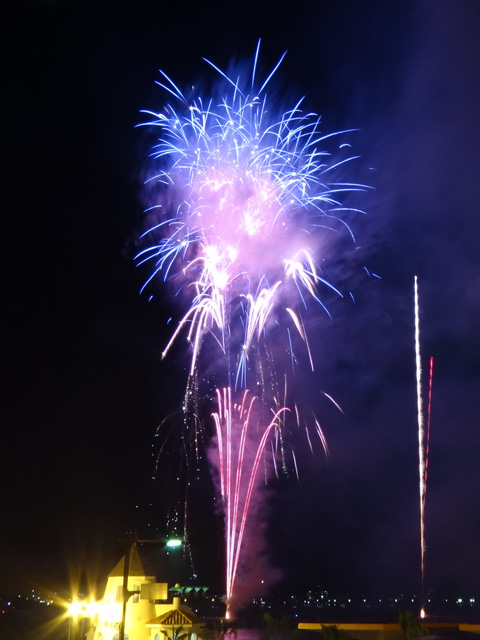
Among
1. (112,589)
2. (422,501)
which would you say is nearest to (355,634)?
(422,501)

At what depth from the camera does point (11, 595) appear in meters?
114

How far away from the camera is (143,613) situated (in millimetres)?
37875

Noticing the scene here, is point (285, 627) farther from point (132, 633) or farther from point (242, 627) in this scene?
point (242, 627)

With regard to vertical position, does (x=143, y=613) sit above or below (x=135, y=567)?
below

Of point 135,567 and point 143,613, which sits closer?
point 143,613

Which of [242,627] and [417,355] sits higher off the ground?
→ [417,355]

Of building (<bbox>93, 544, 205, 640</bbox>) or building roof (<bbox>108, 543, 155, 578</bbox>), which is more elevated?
building roof (<bbox>108, 543, 155, 578</bbox>)

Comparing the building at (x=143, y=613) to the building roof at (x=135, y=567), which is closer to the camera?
the building at (x=143, y=613)

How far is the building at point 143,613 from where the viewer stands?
34.7 metres

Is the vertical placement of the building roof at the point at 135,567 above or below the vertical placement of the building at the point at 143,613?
above

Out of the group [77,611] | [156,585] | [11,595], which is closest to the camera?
[77,611]

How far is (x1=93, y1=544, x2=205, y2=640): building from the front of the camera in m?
34.7

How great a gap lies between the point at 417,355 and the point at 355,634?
12.7 meters

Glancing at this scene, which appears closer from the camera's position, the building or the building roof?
the building
